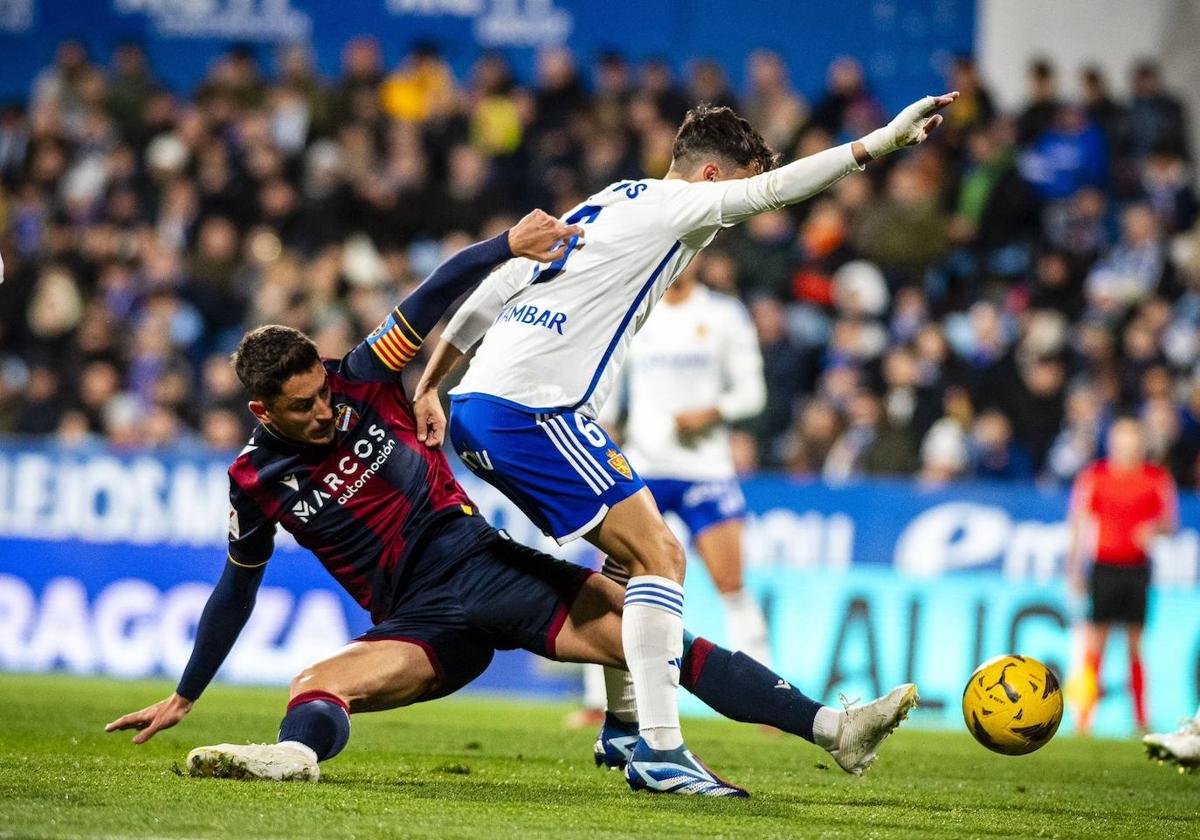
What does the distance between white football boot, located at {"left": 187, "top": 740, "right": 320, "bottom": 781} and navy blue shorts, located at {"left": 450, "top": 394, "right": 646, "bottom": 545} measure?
111 centimetres

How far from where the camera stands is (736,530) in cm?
910

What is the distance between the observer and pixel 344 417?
5.89m

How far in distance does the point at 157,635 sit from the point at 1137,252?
27.9ft

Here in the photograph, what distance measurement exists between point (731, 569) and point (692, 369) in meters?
1.18

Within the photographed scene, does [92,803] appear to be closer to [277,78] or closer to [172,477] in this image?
[172,477]

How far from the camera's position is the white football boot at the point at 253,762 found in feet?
17.7

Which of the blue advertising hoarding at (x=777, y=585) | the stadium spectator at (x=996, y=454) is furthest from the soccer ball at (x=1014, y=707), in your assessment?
the stadium spectator at (x=996, y=454)

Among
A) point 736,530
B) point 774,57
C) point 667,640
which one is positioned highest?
point 774,57

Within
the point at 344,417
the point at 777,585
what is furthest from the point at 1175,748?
the point at 777,585

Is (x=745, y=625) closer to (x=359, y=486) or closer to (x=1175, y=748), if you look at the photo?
(x=1175, y=748)

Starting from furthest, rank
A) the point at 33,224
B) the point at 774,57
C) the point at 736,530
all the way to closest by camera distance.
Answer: the point at 33,224 → the point at 774,57 → the point at 736,530

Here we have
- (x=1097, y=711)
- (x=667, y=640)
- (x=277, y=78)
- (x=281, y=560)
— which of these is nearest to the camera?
(x=667, y=640)

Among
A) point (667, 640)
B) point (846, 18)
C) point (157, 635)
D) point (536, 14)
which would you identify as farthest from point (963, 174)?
point (667, 640)

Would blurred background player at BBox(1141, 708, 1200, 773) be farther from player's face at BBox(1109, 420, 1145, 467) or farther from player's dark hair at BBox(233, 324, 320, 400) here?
player's face at BBox(1109, 420, 1145, 467)
